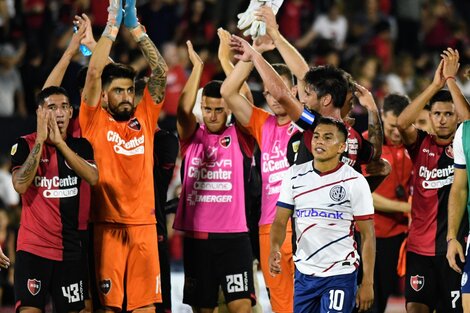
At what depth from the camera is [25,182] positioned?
Result: 9.11 metres

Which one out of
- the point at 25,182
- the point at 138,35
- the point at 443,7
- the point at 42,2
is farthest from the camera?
the point at 443,7

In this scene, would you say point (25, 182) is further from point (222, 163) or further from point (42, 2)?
point (42, 2)

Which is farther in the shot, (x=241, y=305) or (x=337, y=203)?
(x=241, y=305)

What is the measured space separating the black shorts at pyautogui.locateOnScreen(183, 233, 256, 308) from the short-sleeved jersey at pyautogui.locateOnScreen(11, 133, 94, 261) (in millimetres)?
1323

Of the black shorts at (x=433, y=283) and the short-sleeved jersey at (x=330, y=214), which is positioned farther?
the black shorts at (x=433, y=283)

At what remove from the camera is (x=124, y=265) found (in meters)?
9.69

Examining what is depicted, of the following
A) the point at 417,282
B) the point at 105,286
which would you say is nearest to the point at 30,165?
the point at 105,286

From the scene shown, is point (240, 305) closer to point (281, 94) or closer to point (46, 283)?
point (46, 283)

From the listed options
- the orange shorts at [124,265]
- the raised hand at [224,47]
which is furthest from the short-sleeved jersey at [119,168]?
the raised hand at [224,47]

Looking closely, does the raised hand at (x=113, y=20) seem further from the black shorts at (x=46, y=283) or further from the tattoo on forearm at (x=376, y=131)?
the tattoo on forearm at (x=376, y=131)

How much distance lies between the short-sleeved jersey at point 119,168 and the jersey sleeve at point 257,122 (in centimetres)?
103

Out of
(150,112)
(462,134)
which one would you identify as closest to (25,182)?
(150,112)

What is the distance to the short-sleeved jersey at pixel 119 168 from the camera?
966 centimetres

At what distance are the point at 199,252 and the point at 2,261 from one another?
7.34ft
